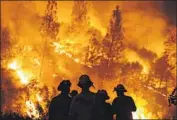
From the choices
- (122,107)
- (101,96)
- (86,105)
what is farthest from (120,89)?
(86,105)

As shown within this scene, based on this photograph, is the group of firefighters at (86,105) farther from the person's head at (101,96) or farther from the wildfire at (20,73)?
the wildfire at (20,73)

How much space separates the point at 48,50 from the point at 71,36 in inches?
177

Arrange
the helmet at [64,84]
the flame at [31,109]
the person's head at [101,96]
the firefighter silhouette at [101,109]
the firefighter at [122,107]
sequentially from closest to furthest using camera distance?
the firefighter silhouette at [101,109] → the person's head at [101,96] → the helmet at [64,84] → the firefighter at [122,107] → the flame at [31,109]

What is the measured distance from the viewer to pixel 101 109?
1071cm

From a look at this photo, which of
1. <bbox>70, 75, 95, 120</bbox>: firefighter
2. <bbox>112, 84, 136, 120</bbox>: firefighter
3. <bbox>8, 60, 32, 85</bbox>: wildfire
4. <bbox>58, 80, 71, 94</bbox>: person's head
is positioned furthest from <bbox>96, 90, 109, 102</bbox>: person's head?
<bbox>8, 60, 32, 85</bbox>: wildfire

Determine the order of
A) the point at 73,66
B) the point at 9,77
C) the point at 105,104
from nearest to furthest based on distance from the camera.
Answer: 1. the point at 105,104
2. the point at 9,77
3. the point at 73,66

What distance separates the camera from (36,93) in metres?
43.2

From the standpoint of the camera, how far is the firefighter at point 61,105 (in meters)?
11.2

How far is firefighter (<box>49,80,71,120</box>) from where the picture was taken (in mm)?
11250

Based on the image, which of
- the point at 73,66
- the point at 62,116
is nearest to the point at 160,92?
the point at 73,66

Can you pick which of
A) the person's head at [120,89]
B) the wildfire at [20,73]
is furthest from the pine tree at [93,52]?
the person's head at [120,89]

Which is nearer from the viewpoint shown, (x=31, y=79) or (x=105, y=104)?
(x=105, y=104)

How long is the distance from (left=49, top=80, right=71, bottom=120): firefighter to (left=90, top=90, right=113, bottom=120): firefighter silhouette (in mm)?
971

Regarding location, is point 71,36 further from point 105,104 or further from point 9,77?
point 105,104
